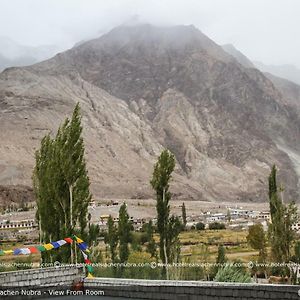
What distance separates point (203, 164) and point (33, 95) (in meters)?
60.3

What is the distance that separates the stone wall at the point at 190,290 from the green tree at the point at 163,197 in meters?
13.7

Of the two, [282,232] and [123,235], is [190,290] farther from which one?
[123,235]

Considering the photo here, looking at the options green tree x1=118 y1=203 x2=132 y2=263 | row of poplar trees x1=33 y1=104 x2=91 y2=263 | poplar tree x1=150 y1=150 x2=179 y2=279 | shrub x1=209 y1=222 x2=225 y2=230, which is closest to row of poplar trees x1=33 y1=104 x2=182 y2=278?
row of poplar trees x1=33 y1=104 x2=91 y2=263

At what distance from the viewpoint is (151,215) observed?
112 meters

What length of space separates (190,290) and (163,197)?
16.6 meters

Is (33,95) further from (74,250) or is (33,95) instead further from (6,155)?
(74,250)

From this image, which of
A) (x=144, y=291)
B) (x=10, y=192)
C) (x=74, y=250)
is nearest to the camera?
(x=144, y=291)

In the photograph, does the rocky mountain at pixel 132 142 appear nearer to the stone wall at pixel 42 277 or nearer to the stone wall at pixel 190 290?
the stone wall at pixel 42 277

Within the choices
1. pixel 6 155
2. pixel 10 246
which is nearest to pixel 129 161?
pixel 6 155

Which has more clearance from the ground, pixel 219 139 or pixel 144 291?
pixel 219 139

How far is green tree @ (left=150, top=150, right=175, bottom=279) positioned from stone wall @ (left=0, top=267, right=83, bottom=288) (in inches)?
502

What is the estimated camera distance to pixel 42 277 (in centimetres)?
1540

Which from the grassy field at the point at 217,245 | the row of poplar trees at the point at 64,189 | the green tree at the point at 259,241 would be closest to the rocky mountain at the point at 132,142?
the grassy field at the point at 217,245

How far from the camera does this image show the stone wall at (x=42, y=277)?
48.1ft
